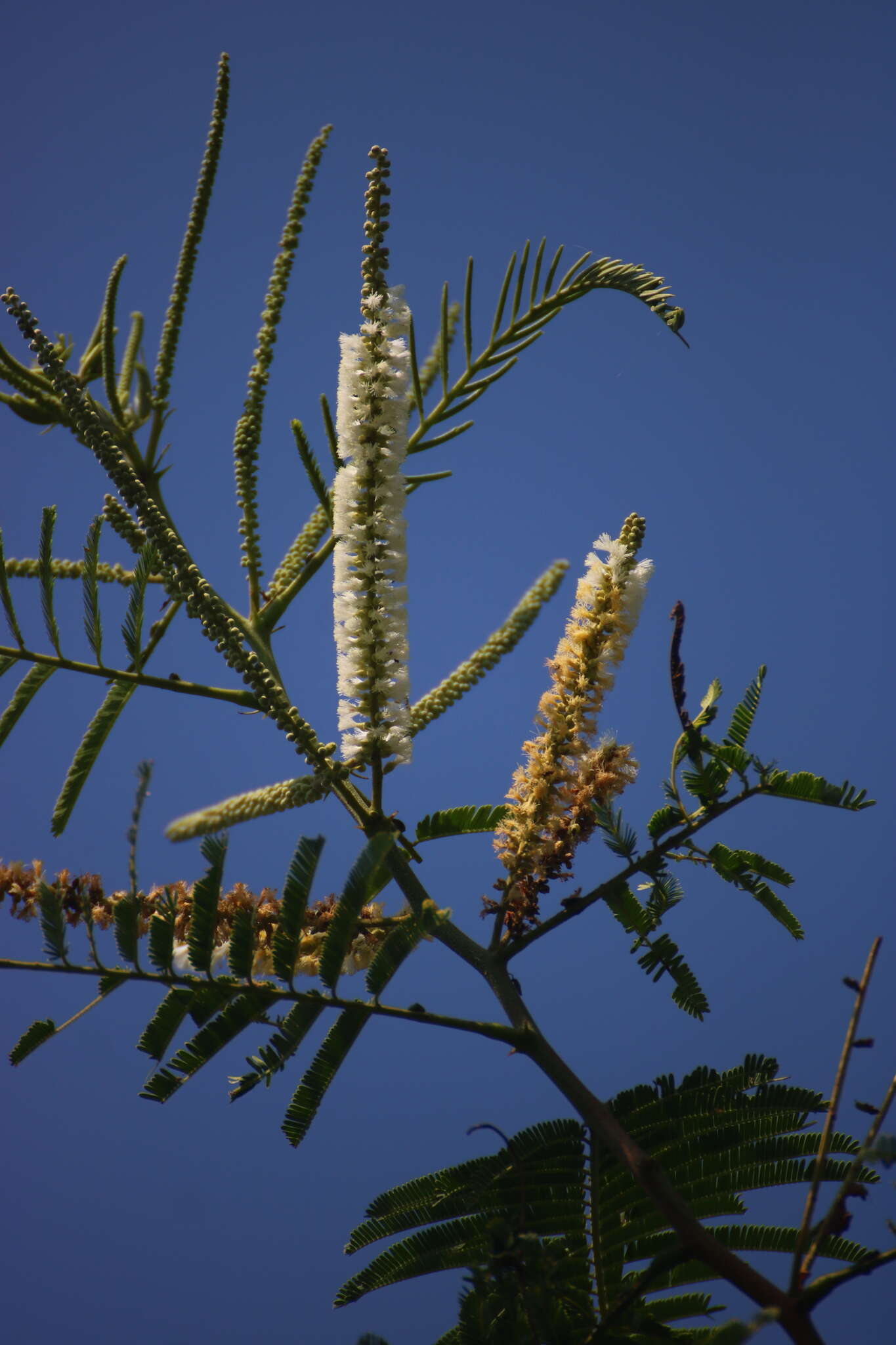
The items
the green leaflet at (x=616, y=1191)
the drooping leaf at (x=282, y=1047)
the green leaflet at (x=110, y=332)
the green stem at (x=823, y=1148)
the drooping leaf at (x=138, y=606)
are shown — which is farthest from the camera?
the green leaflet at (x=110, y=332)

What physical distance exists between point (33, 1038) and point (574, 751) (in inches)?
36.3

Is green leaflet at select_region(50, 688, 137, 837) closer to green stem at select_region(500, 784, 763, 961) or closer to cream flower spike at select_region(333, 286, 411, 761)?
cream flower spike at select_region(333, 286, 411, 761)

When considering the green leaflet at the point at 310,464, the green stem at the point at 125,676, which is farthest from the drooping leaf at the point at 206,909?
the green leaflet at the point at 310,464

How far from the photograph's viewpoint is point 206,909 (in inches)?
57.4

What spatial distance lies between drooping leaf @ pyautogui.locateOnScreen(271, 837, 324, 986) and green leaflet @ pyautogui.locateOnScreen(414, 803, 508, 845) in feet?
1.36

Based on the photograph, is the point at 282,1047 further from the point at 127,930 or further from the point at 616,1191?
the point at 616,1191

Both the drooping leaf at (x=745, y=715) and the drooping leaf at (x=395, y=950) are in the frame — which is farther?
the drooping leaf at (x=745, y=715)

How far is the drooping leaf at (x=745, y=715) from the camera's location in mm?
1691

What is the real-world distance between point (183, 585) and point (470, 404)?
84 centimetres

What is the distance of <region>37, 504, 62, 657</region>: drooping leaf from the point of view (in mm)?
1856

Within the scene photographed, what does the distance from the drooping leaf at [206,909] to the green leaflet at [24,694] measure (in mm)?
638

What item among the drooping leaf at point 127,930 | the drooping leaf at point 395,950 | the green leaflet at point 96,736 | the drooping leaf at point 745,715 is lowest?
the drooping leaf at point 395,950

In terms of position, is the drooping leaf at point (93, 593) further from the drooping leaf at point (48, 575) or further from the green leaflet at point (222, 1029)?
the green leaflet at point (222, 1029)

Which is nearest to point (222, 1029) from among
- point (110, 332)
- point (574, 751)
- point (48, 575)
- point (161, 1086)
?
point (161, 1086)
